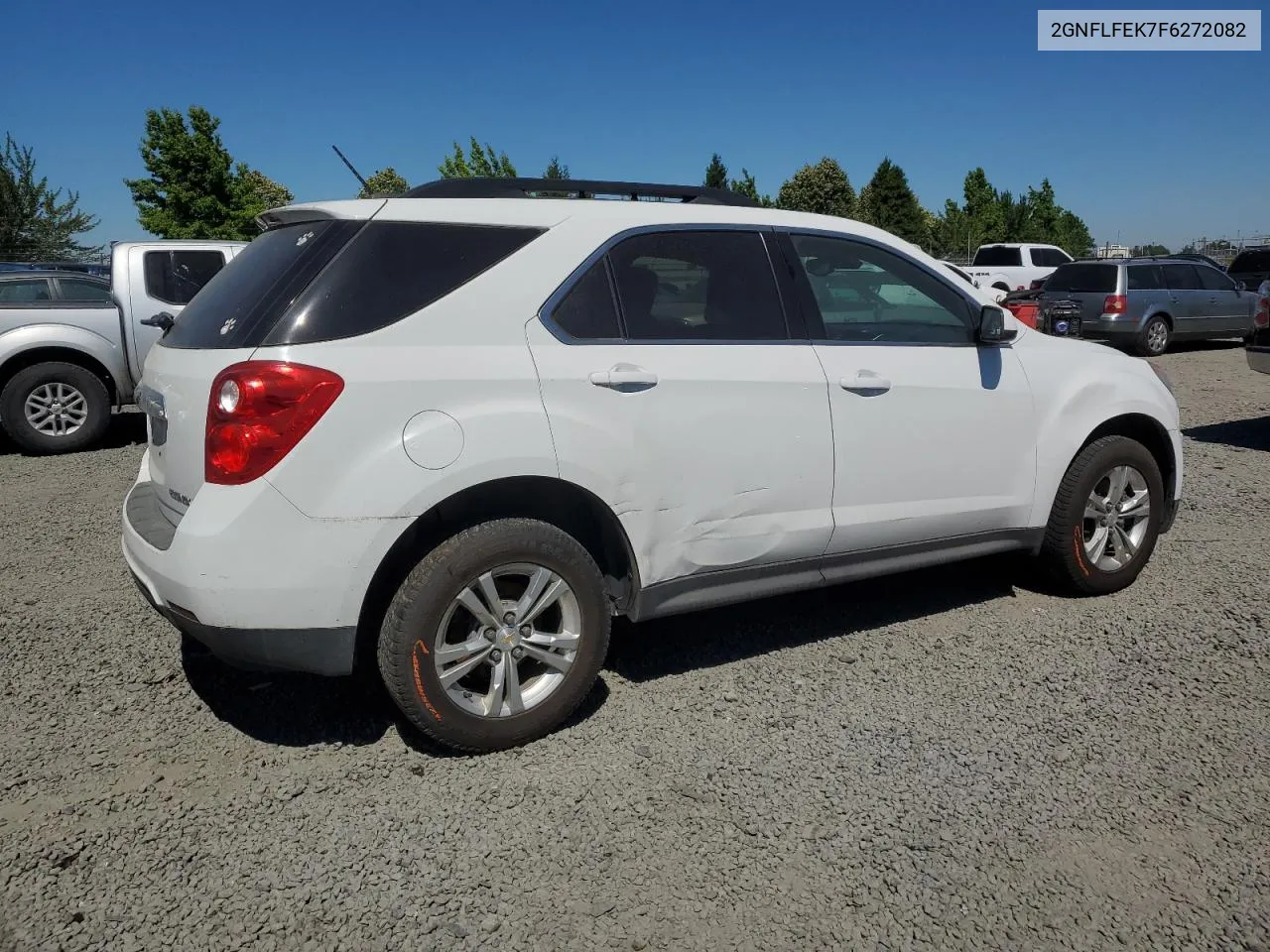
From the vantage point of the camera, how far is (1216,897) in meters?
2.49

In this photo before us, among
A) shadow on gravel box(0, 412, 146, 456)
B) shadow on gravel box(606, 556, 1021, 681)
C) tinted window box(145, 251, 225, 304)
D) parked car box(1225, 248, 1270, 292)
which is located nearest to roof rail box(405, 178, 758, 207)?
shadow on gravel box(606, 556, 1021, 681)

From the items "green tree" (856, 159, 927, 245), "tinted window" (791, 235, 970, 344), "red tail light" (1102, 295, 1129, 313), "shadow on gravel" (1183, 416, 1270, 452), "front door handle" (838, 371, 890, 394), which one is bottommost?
"shadow on gravel" (1183, 416, 1270, 452)

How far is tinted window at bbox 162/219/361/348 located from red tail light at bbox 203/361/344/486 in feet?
0.58

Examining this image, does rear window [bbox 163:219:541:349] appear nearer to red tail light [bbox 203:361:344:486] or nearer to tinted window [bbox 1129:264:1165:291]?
red tail light [bbox 203:361:344:486]

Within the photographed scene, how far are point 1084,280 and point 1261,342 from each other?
7825 mm

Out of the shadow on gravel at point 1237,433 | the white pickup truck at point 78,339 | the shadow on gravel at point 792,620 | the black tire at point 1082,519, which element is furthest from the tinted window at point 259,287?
the shadow on gravel at point 1237,433

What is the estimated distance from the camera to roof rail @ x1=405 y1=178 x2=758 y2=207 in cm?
337

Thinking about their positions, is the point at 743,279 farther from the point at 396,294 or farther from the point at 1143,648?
the point at 1143,648

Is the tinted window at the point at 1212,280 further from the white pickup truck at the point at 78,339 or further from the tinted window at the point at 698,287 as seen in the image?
the tinted window at the point at 698,287

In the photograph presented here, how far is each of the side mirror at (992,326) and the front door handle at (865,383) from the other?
57 centimetres

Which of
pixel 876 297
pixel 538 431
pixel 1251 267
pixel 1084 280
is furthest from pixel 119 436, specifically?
pixel 1251 267

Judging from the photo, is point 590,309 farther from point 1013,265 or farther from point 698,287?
point 1013,265

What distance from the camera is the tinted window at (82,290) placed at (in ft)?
29.8

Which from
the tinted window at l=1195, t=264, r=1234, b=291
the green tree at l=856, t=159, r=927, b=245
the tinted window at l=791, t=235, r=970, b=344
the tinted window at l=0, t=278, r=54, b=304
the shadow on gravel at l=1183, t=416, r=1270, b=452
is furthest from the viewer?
the green tree at l=856, t=159, r=927, b=245
